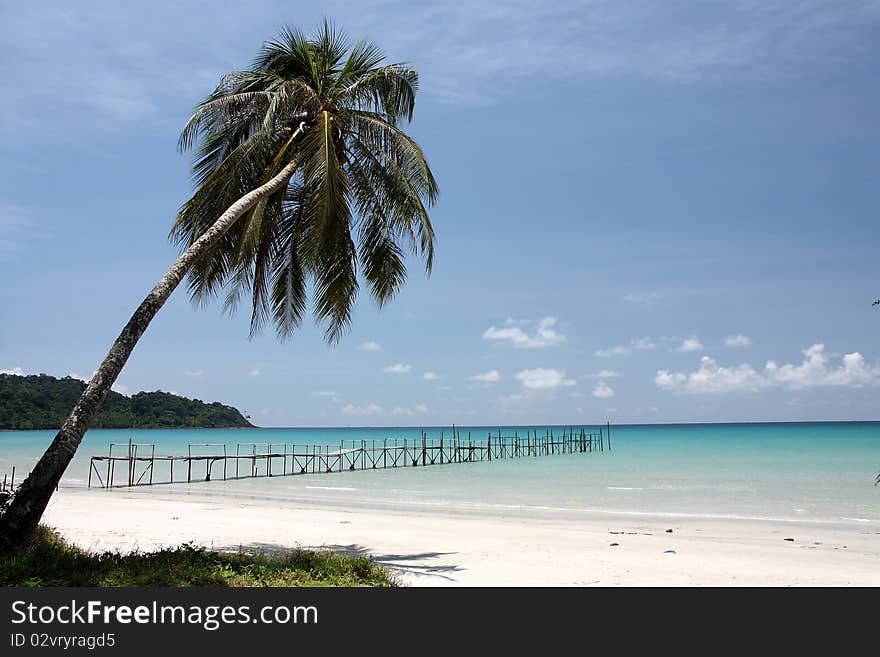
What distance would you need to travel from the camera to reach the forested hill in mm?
107750

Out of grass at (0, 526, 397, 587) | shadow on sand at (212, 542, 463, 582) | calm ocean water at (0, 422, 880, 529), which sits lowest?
calm ocean water at (0, 422, 880, 529)

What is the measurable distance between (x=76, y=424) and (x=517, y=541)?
8799mm

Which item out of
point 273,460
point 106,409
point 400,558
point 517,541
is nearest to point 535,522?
point 517,541

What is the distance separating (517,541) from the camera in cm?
1415

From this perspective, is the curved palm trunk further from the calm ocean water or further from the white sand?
the calm ocean water

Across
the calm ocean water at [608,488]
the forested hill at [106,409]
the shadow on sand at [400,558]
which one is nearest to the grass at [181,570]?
the shadow on sand at [400,558]

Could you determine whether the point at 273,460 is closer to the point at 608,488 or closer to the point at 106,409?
the point at 608,488

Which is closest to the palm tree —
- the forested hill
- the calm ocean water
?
the calm ocean water

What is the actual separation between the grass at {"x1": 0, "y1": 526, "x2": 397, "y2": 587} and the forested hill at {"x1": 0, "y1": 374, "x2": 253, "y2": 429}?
89550 millimetres

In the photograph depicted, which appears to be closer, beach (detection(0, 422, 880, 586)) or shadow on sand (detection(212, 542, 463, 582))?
shadow on sand (detection(212, 542, 463, 582))

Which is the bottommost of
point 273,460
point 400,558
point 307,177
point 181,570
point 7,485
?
point 273,460

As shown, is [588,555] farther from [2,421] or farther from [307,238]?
[2,421]

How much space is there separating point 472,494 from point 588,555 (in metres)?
16.7

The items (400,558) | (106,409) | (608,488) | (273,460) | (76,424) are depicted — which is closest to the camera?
(76,424)
